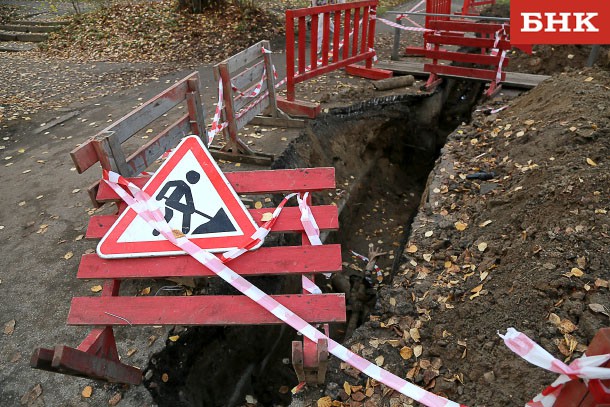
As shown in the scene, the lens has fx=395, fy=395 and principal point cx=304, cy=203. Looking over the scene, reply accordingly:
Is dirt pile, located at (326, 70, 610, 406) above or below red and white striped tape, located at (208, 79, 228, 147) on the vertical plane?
below

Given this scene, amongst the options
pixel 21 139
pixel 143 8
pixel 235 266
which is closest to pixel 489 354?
pixel 235 266

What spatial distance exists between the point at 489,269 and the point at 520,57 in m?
8.31

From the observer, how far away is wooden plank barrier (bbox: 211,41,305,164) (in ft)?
15.4

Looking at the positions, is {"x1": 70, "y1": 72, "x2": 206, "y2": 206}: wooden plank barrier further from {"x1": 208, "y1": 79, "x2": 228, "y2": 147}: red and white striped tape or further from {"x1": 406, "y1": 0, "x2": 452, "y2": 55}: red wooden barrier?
{"x1": 406, "y1": 0, "x2": 452, "y2": 55}: red wooden barrier

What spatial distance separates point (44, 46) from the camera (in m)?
12.1

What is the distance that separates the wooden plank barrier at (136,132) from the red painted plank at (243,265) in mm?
669

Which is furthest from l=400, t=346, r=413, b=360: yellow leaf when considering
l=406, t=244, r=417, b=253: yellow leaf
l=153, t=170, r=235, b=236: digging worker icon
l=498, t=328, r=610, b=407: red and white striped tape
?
l=153, t=170, r=235, b=236: digging worker icon

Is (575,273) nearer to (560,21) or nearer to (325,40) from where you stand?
(560,21)

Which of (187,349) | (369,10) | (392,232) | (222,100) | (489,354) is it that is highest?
(369,10)

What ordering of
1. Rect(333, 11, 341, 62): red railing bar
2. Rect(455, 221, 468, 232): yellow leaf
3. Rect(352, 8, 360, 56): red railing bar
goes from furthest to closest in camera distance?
Rect(352, 8, 360, 56): red railing bar
Rect(333, 11, 341, 62): red railing bar
Rect(455, 221, 468, 232): yellow leaf

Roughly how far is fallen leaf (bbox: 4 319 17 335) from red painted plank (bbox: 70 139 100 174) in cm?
166

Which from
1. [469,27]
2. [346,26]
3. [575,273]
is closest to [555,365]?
[575,273]

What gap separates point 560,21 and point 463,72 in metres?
1.75

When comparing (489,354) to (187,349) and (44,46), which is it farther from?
(44,46)
